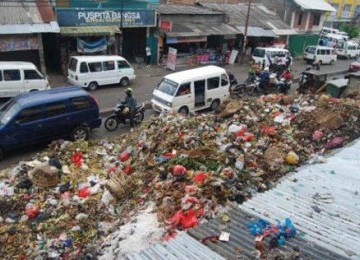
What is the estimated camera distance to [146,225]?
21.3ft

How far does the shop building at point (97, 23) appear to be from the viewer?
20609 millimetres

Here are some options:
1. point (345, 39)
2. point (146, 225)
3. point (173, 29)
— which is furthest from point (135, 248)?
point (345, 39)

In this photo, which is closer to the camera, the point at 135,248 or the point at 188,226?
the point at 135,248

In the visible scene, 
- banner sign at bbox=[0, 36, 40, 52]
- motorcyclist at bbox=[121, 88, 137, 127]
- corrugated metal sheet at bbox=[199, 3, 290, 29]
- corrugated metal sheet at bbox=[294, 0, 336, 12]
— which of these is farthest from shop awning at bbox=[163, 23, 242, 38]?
motorcyclist at bbox=[121, 88, 137, 127]

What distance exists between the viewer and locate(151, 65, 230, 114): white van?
580 inches

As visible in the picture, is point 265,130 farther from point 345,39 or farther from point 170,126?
point 345,39

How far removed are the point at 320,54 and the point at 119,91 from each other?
19297mm

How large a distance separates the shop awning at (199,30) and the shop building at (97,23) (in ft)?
5.25

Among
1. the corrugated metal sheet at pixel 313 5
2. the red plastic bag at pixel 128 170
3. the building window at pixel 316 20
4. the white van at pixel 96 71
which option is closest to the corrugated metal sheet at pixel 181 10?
the white van at pixel 96 71

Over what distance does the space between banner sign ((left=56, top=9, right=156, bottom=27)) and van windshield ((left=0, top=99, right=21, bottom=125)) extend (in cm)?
994

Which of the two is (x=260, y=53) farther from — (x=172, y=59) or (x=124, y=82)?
(x=124, y=82)

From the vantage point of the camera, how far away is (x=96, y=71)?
18844 mm

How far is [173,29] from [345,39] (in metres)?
20.3

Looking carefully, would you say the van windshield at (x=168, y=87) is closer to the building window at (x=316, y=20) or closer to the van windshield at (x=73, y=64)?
the van windshield at (x=73, y=64)
